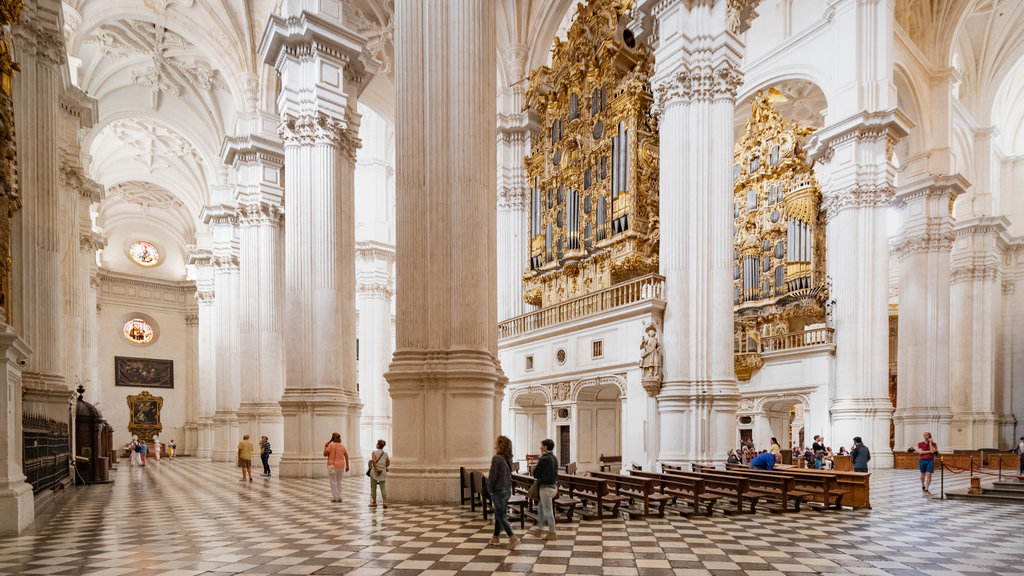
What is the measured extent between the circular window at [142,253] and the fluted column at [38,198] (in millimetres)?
37818

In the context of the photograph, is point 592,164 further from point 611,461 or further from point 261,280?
point 261,280

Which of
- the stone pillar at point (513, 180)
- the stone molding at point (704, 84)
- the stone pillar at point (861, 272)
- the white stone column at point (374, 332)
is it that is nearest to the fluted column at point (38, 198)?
the stone pillar at point (513, 180)

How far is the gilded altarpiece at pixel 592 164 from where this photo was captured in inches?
758

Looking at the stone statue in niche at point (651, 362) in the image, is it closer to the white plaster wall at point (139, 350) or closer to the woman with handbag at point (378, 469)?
the woman with handbag at point (378, 469)

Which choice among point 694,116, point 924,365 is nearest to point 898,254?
point 924,365

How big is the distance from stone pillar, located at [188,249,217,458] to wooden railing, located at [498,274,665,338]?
63.9 ft

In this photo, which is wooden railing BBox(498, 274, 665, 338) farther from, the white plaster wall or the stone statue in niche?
the white plaster wall

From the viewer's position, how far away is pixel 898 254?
27609mm

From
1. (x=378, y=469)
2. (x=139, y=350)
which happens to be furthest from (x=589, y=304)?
(x=139, y=350)

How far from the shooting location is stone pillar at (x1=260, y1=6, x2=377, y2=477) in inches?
690

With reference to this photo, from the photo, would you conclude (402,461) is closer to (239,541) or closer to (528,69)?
(239,541)

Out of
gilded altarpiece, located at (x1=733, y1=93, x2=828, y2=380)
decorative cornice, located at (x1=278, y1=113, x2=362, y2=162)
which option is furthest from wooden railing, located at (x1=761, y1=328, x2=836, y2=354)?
decorative cornice, located at (x1=278, y1=113, x2=362, y2=162)

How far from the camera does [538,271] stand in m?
22.9

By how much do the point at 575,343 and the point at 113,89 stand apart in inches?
1031
